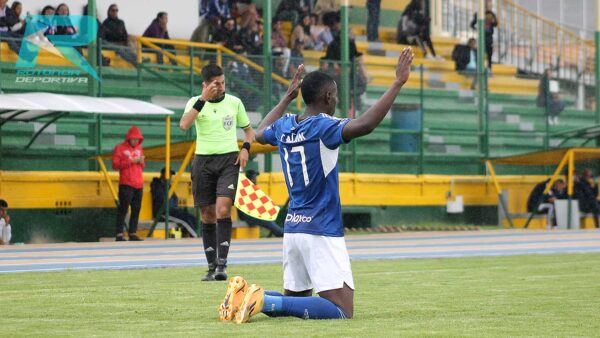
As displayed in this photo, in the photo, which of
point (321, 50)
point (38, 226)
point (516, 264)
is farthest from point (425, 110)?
point (516, 264)

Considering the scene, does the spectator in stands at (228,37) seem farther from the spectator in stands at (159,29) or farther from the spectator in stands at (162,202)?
the spectator in stands at (162,202)

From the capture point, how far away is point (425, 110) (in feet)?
96.6

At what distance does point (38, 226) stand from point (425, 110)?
10.1 meters

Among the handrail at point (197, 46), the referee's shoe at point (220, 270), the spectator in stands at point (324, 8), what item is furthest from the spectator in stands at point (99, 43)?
the referee's shoe at point (220, 270)

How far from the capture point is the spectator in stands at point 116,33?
24703 mm

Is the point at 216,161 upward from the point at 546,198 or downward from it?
upward

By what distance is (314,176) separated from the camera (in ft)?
28.9

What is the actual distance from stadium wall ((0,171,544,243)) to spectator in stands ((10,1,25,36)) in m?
2.66

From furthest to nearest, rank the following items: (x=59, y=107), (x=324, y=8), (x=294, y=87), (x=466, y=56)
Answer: (x=466, y=56)
(x=324, y=8)
(x=59, y=107)
(x=294, y=87)

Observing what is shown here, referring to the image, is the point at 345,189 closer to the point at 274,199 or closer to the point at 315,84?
the point at 274,199

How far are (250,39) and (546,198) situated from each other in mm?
7573

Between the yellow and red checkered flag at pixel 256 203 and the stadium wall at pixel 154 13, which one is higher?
the stadium wall at pixel 154 13

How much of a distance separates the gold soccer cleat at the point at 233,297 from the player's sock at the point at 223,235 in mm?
4388

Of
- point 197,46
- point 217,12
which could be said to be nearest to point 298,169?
point 197,46
